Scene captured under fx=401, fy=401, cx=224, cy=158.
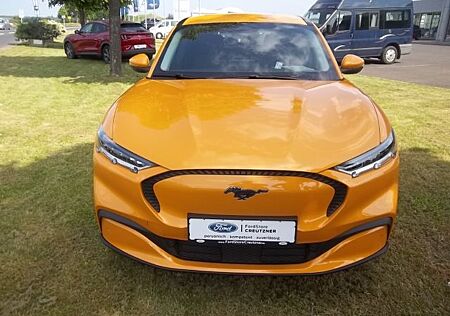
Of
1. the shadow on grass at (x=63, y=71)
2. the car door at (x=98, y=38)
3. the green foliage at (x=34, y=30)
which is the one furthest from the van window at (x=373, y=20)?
the green foliage at (x=34, y=30)

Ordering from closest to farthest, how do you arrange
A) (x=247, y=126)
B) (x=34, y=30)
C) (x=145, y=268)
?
(x=247, y=126), (x=145, y=268), (x=34, y=30)

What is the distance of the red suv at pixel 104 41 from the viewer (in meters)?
14.1

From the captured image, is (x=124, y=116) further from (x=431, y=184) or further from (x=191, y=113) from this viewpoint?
(x=431, y=184)

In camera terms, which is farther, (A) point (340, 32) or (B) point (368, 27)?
(B) point (368, 27)

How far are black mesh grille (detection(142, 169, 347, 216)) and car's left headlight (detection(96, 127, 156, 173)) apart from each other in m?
0.08

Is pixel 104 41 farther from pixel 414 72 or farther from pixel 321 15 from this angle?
pixel 414 72

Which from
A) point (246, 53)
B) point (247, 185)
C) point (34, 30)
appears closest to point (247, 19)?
point (246, 53)

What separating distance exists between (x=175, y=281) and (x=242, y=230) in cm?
70

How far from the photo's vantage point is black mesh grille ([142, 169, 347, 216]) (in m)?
1.78

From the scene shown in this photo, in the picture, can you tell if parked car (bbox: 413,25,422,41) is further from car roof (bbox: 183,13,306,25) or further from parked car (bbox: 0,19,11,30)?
parked car (bbox: 0,19,11,30)

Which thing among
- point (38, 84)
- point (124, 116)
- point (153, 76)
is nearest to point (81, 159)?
point (153, 76)

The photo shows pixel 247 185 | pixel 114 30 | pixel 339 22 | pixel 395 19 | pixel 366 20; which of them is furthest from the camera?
pixel 395 19

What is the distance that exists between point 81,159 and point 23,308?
224 cm

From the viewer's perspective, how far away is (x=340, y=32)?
14102mm
